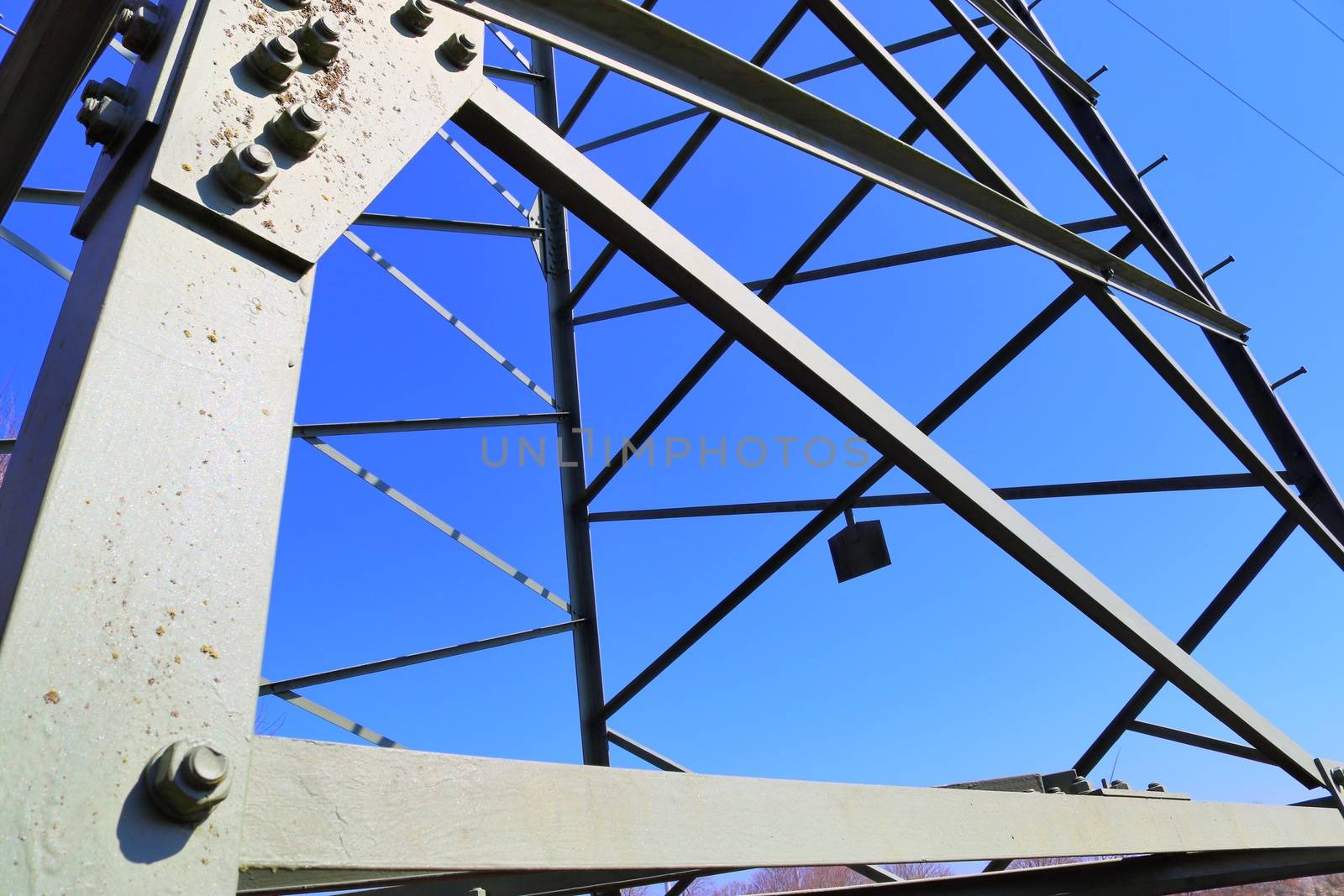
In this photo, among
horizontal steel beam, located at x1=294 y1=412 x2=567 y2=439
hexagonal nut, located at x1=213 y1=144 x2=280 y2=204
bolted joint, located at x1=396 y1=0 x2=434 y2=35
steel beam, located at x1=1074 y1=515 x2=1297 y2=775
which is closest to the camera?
hexagonal nut, located at x1=213 y1=144 x2=280 y2=204

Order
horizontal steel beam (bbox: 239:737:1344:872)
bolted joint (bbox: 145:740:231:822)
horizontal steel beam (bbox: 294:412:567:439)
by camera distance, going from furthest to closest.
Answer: horizontal steel beam (bbox: 294:412:567:439)
horizontal steel beam (bbox: 239:737:1344:872)
bolted joint (bbox: 145:740:231:822)

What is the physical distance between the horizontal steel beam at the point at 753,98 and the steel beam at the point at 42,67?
2.60 ft

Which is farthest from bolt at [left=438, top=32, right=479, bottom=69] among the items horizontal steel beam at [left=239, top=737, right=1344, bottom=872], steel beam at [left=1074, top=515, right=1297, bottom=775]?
steel beam at [left=1074, top=515, right=1297, bottom=775]

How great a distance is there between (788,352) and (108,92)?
50.1 inches

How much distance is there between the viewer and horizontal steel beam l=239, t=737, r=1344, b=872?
0.92 meters

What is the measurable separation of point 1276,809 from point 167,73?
408 cm

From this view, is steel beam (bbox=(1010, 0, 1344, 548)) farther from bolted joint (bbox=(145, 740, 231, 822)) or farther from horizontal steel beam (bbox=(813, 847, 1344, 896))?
bolted joint (bbox=(145, 740, 231, 822))

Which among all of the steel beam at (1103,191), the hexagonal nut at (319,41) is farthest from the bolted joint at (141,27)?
the steel beam at (1103,191)

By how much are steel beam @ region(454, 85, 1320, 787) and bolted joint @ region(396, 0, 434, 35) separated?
5.3 inches

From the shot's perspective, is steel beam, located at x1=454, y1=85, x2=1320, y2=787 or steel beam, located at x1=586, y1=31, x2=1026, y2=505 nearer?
steel beam, located at x1=454, y1=85, x2=1320, y2=787

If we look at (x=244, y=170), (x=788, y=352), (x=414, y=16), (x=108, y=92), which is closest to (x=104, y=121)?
(x=108, y=92)

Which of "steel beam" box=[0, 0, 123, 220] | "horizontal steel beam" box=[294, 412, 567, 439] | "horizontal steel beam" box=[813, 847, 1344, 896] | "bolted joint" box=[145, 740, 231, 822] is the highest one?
"horizontal steel beam" box=[294, 412, 567, 439]

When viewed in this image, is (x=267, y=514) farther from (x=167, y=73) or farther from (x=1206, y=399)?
(x=1206, y=399)

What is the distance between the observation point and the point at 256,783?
900 mm
